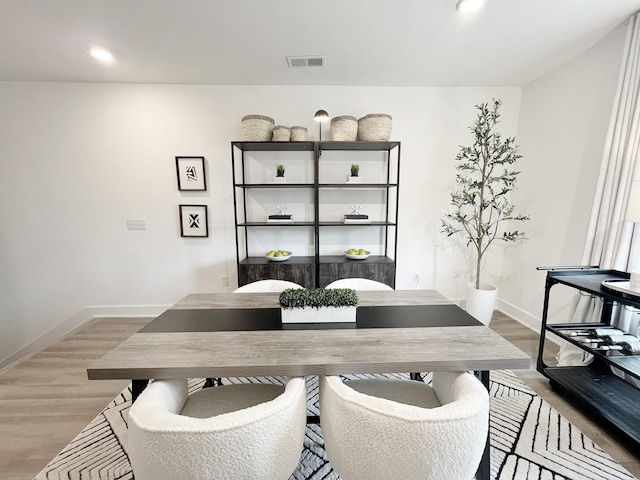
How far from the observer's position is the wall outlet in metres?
3.15

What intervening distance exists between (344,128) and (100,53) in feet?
7.39

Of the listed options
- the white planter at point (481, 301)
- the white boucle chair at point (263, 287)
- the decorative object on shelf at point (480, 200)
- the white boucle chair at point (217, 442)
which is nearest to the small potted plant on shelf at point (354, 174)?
the decorative object on shelf at point (480, 200)

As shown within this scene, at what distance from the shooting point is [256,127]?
265 cm

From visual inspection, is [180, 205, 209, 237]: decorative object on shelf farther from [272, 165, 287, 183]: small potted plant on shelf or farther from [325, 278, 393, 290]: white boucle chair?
[325, 278, 393, 290]: white boucle chair

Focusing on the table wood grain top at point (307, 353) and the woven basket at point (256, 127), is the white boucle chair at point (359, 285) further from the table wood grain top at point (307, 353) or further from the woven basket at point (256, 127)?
the woven basket at point (256, 127)

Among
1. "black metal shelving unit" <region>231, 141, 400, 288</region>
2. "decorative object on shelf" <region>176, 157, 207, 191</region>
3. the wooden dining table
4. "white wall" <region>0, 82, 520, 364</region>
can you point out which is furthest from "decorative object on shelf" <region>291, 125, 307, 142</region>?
the wooden dining table

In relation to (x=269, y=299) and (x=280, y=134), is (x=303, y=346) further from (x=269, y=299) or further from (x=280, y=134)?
(x=280, y=134)

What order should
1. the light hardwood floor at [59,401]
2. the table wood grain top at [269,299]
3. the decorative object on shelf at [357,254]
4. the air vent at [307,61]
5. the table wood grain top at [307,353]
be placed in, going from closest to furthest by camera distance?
the table wood grain top at [307,353] → the light hardwood floor at [59,401] → the table wood grain top at [269,299] → the air vent at [307,61] → the decorative object on shelf at [357,254]

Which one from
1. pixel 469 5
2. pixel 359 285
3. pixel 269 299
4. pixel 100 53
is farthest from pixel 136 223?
pixel 469 5

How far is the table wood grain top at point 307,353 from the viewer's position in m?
1.00

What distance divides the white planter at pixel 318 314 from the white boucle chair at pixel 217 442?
440mm

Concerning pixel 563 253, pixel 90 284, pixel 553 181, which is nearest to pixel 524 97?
pixel 553 181

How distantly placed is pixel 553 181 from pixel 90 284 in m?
5.22

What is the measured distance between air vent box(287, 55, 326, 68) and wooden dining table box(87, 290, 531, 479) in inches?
87.7
